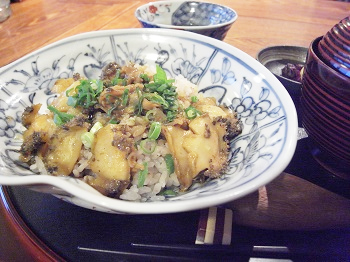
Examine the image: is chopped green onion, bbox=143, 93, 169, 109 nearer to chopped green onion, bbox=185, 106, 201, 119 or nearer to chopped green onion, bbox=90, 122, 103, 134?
chopped green onion, bbox=185, 106, 201, 119

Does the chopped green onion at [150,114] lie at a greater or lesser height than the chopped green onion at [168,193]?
greater

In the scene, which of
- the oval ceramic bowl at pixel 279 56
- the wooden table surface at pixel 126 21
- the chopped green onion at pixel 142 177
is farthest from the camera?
the wooden table surface at pixel 126 21

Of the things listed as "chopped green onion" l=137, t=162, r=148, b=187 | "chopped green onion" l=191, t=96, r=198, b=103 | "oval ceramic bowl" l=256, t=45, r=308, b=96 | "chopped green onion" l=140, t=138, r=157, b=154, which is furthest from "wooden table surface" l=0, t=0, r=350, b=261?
"chopped green onion" l=137, t=162, r=148, b=187

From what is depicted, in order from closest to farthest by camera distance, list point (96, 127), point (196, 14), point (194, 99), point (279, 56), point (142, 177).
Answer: point (142, 177)
point (96, 127)
point (194, 99)
point (279, 56)
point (196, 14)

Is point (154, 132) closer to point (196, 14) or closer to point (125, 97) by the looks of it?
point (125, 97)

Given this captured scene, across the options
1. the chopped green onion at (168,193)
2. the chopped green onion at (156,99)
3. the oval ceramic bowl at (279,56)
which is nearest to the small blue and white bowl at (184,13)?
the oval ceramic bowl at (279,56)

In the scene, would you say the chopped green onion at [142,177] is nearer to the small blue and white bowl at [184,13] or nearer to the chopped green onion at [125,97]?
the chopped green onion at [125,97]

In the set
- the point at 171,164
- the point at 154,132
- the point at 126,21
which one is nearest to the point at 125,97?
the point at 154,132
